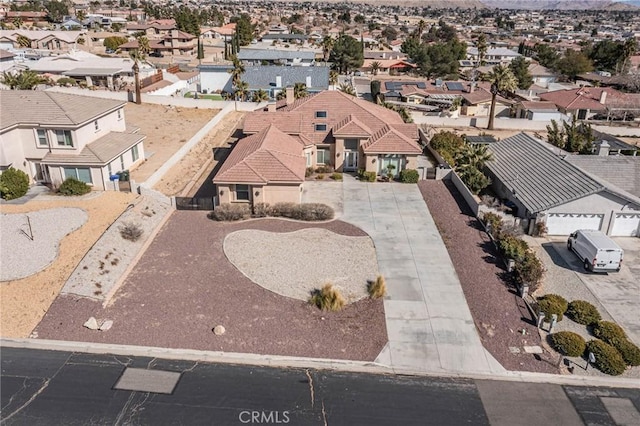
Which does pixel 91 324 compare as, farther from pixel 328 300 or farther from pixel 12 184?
pixel 12 184

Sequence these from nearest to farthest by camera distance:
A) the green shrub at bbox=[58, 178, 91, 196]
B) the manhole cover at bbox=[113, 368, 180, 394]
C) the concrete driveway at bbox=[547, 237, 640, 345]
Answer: the manhole cover at bbox=[113, 368, 180, 394] < the concrete driveway at bbox=[547, 237, 640, 345] < the green shrub at bbox=[58, 178, 91, 196]

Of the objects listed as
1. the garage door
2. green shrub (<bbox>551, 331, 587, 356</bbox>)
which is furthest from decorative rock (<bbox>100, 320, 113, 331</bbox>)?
the garage door

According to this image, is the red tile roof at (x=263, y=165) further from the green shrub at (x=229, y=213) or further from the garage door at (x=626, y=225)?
the garage door at (x=626, y=225)

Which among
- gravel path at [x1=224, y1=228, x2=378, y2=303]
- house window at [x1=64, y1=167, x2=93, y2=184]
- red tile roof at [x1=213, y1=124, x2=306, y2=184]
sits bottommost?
gravel path at [x1=224, y1=228, x2=378, y2=303]

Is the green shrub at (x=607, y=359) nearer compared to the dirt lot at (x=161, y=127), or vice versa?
the green shrub at (x=607, y=359)

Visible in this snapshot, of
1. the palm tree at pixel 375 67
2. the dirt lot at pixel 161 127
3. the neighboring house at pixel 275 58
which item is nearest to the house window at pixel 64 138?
the dirt lot at pixel 161 127

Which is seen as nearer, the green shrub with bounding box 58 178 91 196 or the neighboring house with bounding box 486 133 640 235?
the neighboring house with bounding box 486 133 640 235

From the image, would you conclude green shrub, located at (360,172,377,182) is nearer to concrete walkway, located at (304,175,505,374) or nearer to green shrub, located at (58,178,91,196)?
concrete walkway, located at (304,175,505,374)
